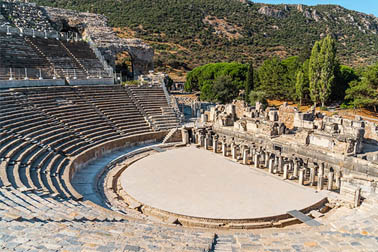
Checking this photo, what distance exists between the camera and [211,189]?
1402cm

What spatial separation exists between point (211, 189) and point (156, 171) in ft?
12.5

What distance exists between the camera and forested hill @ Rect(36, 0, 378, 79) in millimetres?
68062

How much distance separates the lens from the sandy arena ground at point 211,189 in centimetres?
1214

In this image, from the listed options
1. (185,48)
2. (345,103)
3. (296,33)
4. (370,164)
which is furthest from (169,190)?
(296,33)

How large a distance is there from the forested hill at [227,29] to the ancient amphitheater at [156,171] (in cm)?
4000

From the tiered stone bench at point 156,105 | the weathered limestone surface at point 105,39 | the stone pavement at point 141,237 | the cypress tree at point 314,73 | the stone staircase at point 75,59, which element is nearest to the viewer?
the stone pavement at point 141,237

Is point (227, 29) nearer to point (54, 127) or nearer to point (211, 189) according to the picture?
point (54, 127)

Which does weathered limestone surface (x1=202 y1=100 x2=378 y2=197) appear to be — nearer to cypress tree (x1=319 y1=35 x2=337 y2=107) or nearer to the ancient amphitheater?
the ancient amphitheater

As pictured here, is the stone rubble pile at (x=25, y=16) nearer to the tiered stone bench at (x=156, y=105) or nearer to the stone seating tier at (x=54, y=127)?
the tiered stone bench at (x=156, y=105)

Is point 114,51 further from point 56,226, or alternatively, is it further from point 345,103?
point 56,226

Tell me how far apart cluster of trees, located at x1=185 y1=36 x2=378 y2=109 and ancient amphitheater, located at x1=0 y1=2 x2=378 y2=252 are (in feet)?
35.8

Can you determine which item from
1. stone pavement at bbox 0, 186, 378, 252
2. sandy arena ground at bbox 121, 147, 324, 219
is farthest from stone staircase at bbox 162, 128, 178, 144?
stone pavement at bbox 0, 186, 378, 252

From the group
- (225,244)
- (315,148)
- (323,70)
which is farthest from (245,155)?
(323,70)

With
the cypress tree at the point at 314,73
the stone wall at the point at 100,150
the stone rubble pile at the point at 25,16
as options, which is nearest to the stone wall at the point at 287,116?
the stone wall at the point at 100,150
